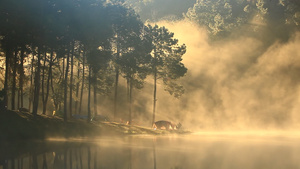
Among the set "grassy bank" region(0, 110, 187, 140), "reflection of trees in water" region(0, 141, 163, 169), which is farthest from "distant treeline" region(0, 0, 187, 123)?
"reflection of trees in water" region(0, 141, 163, 169)

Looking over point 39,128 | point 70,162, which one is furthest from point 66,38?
point 70,162

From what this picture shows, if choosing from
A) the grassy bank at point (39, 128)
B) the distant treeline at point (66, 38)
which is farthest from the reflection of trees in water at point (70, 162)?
the distant treeline at point (66, 38)

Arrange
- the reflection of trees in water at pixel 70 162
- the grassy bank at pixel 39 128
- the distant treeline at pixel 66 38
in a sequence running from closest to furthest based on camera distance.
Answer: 1. the reflection of trees in water at pixel 70 162
2. the grassy bank at pixel 39 128
3. the distant treeline at pixel 66 38

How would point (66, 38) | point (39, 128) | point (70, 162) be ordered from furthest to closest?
1. point (66, 38)
2. point (39, 128)
3. point (70, 162)

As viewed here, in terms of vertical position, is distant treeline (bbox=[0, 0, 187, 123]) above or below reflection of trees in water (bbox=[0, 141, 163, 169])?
above

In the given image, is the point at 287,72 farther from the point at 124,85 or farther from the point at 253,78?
the point at 124,85

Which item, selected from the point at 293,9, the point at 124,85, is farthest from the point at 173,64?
the point at 293,9

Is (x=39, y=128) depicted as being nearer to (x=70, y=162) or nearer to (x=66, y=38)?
(x=66, y=38)

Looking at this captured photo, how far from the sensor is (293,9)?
10269 cm

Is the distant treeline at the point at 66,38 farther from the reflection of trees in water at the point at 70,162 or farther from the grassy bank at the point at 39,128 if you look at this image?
the reflection of trees in water at the point at 70,162

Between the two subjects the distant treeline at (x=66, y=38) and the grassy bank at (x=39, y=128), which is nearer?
the grassy bank at (x=39, y=128)

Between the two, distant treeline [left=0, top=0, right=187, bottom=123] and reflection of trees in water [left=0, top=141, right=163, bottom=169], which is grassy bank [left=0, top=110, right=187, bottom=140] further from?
reflection of trees in water [left=0, top=141, right=163, bottom=169]

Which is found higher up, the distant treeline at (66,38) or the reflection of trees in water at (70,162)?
the distant treeline at (66,38)

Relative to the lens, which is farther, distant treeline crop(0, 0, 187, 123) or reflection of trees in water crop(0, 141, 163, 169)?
distant treeline crop(0, 0, 187, 123)
